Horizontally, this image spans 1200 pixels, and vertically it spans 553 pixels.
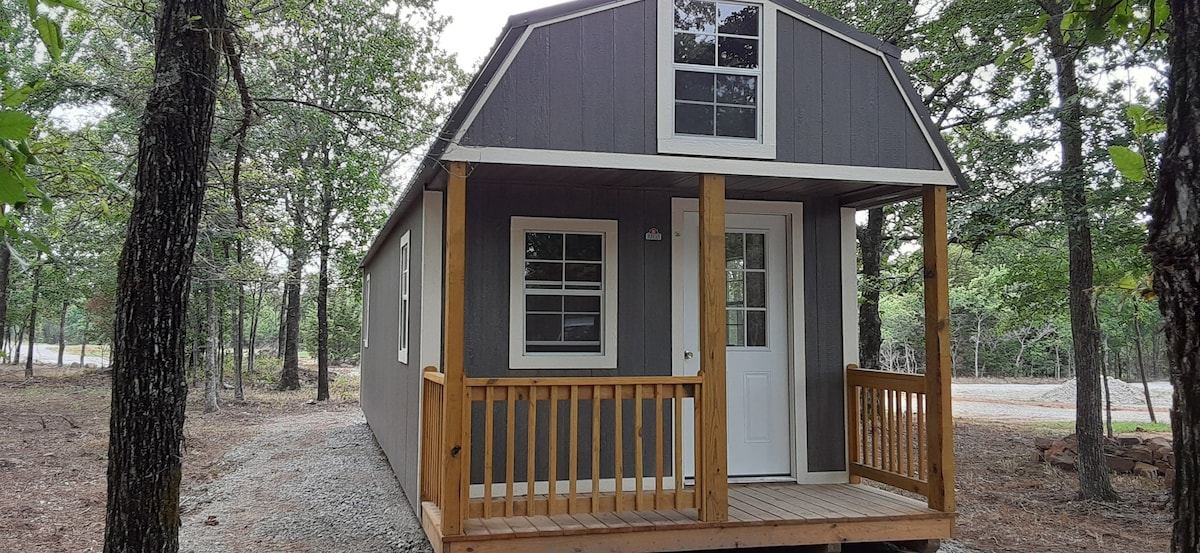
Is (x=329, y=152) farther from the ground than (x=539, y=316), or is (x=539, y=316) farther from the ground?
(x=329, y=152)

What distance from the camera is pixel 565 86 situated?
4730 mm

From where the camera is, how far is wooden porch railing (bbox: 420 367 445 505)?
486cm

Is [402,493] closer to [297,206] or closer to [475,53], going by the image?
[297,206]

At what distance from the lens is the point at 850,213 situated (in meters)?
6.17

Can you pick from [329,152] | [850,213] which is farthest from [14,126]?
[329,152]

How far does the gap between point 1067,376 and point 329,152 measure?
2340 cm

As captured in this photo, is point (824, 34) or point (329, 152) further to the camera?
point (329, 152)

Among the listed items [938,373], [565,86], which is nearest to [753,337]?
[938,373]

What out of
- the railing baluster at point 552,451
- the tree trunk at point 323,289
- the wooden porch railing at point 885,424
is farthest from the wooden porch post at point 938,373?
the tree trunk at point 323,289

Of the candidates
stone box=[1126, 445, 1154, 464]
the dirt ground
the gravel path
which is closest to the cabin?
the gravel path

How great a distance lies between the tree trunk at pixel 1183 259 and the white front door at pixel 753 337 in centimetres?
445

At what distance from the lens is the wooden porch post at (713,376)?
4.68 m

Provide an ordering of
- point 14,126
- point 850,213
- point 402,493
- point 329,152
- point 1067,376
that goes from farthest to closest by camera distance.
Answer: point 1067,376, point 329,152, point 402,493, point 850,213, point 14,126

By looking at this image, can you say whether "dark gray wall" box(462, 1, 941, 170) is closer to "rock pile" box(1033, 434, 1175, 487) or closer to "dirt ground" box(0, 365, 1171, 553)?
"dirt ground" box(0, 365, 1171, 553)
